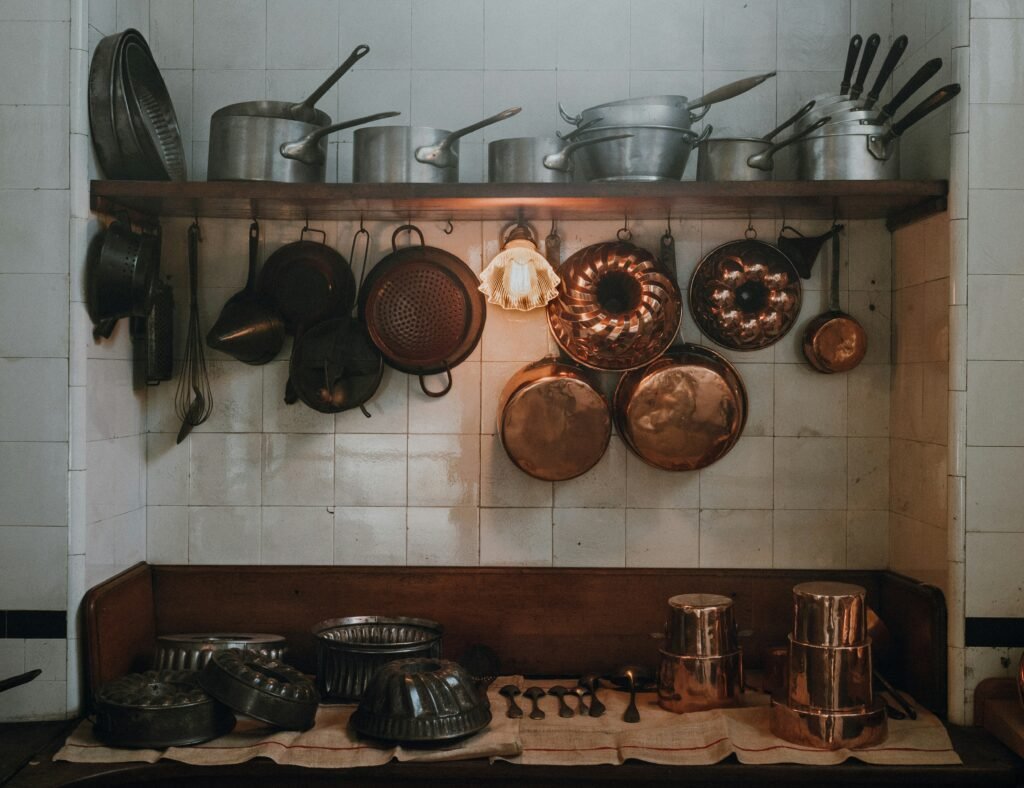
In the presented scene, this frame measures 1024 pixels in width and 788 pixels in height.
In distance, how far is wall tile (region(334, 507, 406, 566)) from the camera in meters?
2.62

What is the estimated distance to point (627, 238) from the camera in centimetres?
261

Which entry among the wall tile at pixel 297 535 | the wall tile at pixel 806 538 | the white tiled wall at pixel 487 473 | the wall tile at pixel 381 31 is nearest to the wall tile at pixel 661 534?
the white tiled wall at pixel 487 473

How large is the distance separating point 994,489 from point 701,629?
0.73m

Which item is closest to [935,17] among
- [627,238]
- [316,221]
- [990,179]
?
[990,179]

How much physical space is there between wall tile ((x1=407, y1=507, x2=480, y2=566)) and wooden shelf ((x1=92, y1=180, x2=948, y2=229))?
31.6 inches

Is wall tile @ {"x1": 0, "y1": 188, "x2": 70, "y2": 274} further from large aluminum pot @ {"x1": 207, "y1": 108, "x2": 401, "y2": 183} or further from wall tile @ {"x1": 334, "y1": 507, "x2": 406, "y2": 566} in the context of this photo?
wall tile @ {"x1": 334, "y1": 507, "x2": 406, "y2": 566}

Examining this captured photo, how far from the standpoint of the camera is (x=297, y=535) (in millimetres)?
2627

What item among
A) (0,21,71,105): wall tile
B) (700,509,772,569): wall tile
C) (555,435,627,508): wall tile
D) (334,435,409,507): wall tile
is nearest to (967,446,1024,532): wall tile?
(700,509,772,569): wall tile

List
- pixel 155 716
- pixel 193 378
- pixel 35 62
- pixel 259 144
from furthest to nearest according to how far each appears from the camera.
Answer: pixel 193 378
pixel 259 144
pixel 35 62
pixel 155 716

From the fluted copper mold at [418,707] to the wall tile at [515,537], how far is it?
50cm

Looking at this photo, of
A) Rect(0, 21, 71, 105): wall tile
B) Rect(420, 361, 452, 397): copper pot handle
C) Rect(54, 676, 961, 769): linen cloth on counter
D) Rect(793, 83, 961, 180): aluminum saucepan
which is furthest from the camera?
Rect(420, 361, 452, 397): copper pot handle

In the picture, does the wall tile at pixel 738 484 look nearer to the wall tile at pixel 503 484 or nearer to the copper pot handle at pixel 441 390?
the wall tile at pixel 503 484

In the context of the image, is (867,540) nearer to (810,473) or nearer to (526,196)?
(810,473)

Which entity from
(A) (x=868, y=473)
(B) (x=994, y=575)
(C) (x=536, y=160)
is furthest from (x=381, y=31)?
(B) (x=994, y=575)
